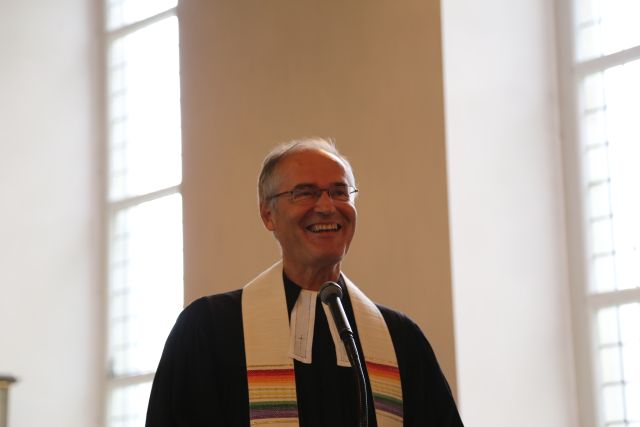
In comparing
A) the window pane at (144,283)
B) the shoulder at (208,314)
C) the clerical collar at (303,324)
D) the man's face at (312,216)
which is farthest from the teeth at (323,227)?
the window pane at (144,283)

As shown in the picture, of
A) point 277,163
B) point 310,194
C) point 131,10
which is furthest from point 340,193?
point 131,10

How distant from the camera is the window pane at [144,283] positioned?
29.3 feet

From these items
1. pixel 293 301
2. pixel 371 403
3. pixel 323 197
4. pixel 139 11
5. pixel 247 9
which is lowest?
pixel 371 403

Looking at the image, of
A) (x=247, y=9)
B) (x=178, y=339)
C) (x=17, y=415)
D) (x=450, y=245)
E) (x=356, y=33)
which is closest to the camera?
(x=178, y=339)

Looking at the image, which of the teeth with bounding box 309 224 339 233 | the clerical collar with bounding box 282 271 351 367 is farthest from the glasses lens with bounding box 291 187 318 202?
the clerical collar with bounding box 282 271 351 367

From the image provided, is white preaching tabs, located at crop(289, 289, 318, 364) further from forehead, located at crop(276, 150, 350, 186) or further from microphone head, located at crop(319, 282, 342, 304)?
microphone head, located at crop(319, 282, 342, 304)

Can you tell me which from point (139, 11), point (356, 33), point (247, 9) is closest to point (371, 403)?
point (356, 33)

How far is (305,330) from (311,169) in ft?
1.91

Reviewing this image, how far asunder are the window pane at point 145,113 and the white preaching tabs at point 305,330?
4601 millimetres

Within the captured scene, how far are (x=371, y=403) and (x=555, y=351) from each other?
7.77 feet

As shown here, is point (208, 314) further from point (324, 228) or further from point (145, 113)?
point (145, 113)

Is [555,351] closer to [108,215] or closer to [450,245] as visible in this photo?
[450,245]

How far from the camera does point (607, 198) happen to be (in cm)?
653

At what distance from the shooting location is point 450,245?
6.25m
